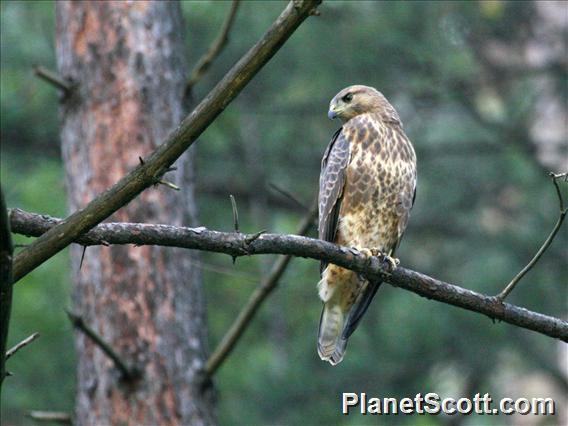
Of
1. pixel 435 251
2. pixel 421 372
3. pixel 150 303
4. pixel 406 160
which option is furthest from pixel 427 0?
pixel 150 303

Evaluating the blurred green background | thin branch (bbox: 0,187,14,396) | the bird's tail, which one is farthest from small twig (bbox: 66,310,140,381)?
the blurred green background

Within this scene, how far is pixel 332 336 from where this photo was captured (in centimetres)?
496

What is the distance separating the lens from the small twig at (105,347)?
406cm

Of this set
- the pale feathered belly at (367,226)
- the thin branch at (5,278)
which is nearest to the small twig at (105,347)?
the pale feathered belly at (367,226)

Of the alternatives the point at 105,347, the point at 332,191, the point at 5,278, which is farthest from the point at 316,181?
the point at 5,278

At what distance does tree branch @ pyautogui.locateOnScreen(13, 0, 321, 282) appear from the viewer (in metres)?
2.67

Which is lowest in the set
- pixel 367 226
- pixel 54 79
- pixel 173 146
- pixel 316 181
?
pixel 173 146

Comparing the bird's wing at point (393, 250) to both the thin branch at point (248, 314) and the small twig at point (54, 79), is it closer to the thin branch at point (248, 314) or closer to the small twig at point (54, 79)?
the thin branch at point (248, 314)

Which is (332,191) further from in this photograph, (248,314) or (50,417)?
(50,417)

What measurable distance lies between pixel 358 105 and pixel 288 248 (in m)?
2.41

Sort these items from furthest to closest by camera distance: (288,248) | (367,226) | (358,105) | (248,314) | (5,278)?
(358,105) < (367,226) < (248,314) < (288,248) < (5,278)

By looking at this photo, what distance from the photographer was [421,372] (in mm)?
9516

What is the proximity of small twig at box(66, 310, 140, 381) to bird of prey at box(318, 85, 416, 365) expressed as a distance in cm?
98

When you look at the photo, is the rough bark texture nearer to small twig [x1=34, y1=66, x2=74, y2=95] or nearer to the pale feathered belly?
small twig [x1=34, y1=66, x2=74, y2=95]
